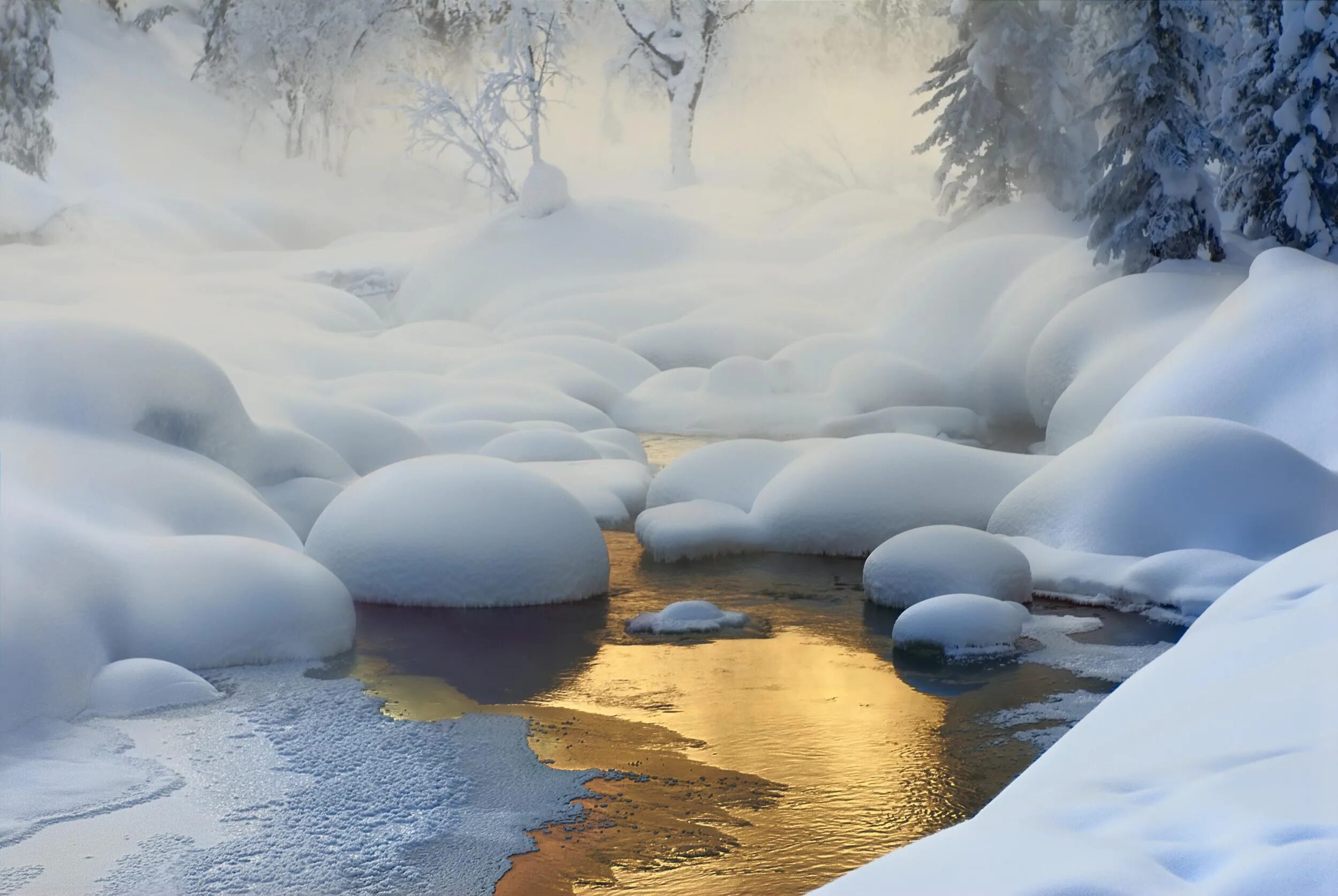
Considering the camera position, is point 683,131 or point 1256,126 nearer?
point 1256,126

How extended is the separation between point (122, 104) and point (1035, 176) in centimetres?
2921

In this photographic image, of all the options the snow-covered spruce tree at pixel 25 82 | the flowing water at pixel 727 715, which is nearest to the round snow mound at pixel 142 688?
the flowing water at pixel 727 715

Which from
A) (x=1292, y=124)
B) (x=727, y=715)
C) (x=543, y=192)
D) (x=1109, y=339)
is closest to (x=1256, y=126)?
(x=1292, y=124)

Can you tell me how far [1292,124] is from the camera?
48.2 feet

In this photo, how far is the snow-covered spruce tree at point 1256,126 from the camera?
1509 centimetres

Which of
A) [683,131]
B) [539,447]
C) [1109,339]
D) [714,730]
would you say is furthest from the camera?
[683,131]

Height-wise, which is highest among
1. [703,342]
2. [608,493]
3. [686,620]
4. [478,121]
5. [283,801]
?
[478,121]

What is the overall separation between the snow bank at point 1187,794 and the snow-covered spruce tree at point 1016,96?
16.5m

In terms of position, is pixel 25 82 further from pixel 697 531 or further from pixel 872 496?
pixel 872 496

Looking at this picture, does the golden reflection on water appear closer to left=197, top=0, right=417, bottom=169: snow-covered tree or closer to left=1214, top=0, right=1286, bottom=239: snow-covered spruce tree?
left=1214, top=0, right=1286, bottom=239: snow-covered spruce tree

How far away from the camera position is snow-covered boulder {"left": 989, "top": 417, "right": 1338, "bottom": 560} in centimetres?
967

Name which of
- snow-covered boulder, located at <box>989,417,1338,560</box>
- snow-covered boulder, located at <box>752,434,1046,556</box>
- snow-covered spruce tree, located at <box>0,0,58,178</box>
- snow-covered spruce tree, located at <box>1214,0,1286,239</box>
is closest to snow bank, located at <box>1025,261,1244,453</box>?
snow-covered spruce tree, located at <box>1214,0,1286,239</box>

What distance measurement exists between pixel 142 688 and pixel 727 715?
290 centimetres

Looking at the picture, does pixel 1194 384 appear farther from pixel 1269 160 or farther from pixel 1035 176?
pixel 1035 176
